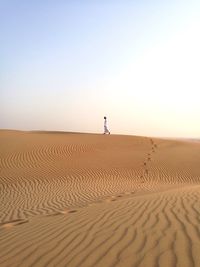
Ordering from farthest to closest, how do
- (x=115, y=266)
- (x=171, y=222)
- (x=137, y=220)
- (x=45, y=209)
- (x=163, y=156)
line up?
1. (x=163, y=156)
2. (x=45, y=209)
3. (x=137, y=220)
4. (x=171, y=222)
5. (x=115, y=266)

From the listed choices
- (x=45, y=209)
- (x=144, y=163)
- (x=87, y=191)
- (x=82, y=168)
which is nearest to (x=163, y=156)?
(x=144, y=163)

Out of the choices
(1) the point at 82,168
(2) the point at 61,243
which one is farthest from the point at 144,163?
(2) the point at 61,243

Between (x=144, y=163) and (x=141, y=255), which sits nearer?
(x=141, y=255)

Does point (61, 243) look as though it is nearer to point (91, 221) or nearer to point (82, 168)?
point (91, 221)

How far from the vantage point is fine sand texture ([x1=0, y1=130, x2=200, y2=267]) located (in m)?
4.26

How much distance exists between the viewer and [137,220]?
5902 mm

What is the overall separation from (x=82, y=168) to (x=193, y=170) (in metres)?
6.02

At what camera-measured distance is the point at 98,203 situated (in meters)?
10.3

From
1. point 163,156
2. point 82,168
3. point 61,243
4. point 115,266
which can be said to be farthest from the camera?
point 163,156

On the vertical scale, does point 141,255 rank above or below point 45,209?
above

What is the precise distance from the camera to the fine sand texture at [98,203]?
4.26 m

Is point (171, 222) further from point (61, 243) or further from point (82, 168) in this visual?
point (82, 168)

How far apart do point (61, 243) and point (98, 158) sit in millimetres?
17341

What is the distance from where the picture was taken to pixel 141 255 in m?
4.00
